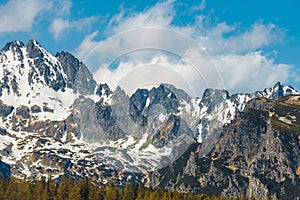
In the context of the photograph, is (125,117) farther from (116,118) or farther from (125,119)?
(116,118)

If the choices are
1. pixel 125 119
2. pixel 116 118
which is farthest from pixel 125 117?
pixel 116 118

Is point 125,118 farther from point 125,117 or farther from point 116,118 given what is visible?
point 116,118

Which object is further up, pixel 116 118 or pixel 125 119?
pixel 125 119

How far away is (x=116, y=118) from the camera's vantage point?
438 feet

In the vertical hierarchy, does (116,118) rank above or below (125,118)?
below

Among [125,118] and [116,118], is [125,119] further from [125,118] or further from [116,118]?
[116,118]

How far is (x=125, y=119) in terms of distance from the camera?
16812cm

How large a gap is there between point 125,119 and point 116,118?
3478 centimetres

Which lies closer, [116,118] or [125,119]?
[116,118]

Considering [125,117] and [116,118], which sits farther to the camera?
[125,117]

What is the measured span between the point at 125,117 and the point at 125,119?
710mm

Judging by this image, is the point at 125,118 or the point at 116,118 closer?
the point at 116,118

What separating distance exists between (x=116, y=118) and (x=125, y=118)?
35.3 meters
